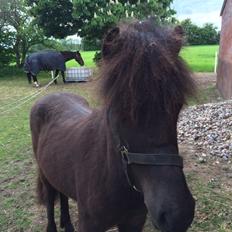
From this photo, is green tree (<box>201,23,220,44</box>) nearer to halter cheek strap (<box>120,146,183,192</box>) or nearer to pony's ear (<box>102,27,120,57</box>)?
pony's ear (<box>102,27,120,57</box>)

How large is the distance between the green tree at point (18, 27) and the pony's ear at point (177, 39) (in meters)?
18.5

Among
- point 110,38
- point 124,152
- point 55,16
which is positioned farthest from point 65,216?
point 55,16

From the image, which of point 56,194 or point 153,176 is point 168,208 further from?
point 56,194

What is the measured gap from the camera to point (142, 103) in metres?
1.64

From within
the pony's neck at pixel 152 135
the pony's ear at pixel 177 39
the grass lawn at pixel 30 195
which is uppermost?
the pony's ear at pixel 177 39

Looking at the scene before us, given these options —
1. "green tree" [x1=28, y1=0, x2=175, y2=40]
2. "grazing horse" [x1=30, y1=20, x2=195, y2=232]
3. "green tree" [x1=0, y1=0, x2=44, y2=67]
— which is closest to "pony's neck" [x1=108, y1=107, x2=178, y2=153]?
"grazing horse" [x1=30, y1=20, x2=195, y2=232]

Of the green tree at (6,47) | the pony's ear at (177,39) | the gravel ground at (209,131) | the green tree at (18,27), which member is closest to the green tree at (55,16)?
the green tree at (18,27)

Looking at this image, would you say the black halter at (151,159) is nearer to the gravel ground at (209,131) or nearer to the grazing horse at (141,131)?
the grazing horse at (141,131)

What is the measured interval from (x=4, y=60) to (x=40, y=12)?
16.7 ft

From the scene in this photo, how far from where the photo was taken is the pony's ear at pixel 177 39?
5.97 ft

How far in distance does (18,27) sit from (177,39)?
1951cm

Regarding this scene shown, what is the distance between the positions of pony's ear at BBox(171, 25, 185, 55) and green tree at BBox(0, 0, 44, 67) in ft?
60.7

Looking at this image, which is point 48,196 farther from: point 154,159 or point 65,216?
point 154,159

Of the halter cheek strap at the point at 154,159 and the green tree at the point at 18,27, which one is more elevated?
the green tree at the point at 18,27
